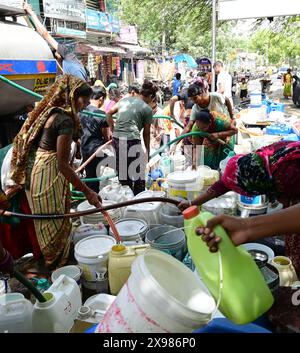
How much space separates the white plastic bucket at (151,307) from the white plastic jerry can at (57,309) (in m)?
0.75

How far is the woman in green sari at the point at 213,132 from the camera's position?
3.91m

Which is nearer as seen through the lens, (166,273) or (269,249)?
(166,273)

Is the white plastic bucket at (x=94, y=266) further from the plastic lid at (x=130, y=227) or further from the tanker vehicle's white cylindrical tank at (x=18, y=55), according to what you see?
the tanker vehicle's white cylindrical tank at (x=18, y=55)

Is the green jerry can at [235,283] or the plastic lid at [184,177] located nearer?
the green jerry can at [235,283]

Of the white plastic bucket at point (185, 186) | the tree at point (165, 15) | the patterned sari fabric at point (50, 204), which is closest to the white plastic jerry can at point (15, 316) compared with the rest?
the patterned sari fabric at point (50, 204)

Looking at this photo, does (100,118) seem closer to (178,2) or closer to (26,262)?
(26,262)

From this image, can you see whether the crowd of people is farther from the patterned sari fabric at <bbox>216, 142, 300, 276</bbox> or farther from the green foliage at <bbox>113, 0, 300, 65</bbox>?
the green foliage at <bbox>113, 0, 300, 65</bbox>

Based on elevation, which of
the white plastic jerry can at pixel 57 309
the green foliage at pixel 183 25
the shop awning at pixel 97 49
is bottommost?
the white plastic jerry can at pixel 57 309

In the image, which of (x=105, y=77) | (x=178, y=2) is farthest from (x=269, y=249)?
(x=178, y=2)

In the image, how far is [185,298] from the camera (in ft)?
4.41

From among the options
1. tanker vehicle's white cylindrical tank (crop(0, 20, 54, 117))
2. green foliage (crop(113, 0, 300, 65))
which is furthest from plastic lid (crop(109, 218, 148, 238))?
green foliage (crop(113, 0, 300, 65))

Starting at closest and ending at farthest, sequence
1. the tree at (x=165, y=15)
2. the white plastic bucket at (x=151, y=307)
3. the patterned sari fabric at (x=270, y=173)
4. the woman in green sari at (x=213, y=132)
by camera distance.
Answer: the white plastic bucket at (x=151, y=307) < the patterned sari fabric at (x=270, y=173) < the woman in green sari at (x=213, y=132) < the tree at (x=165, y=15)

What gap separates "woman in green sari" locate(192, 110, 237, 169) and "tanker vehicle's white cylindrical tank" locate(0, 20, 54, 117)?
2.38 m

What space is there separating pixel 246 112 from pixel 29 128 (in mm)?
6642
